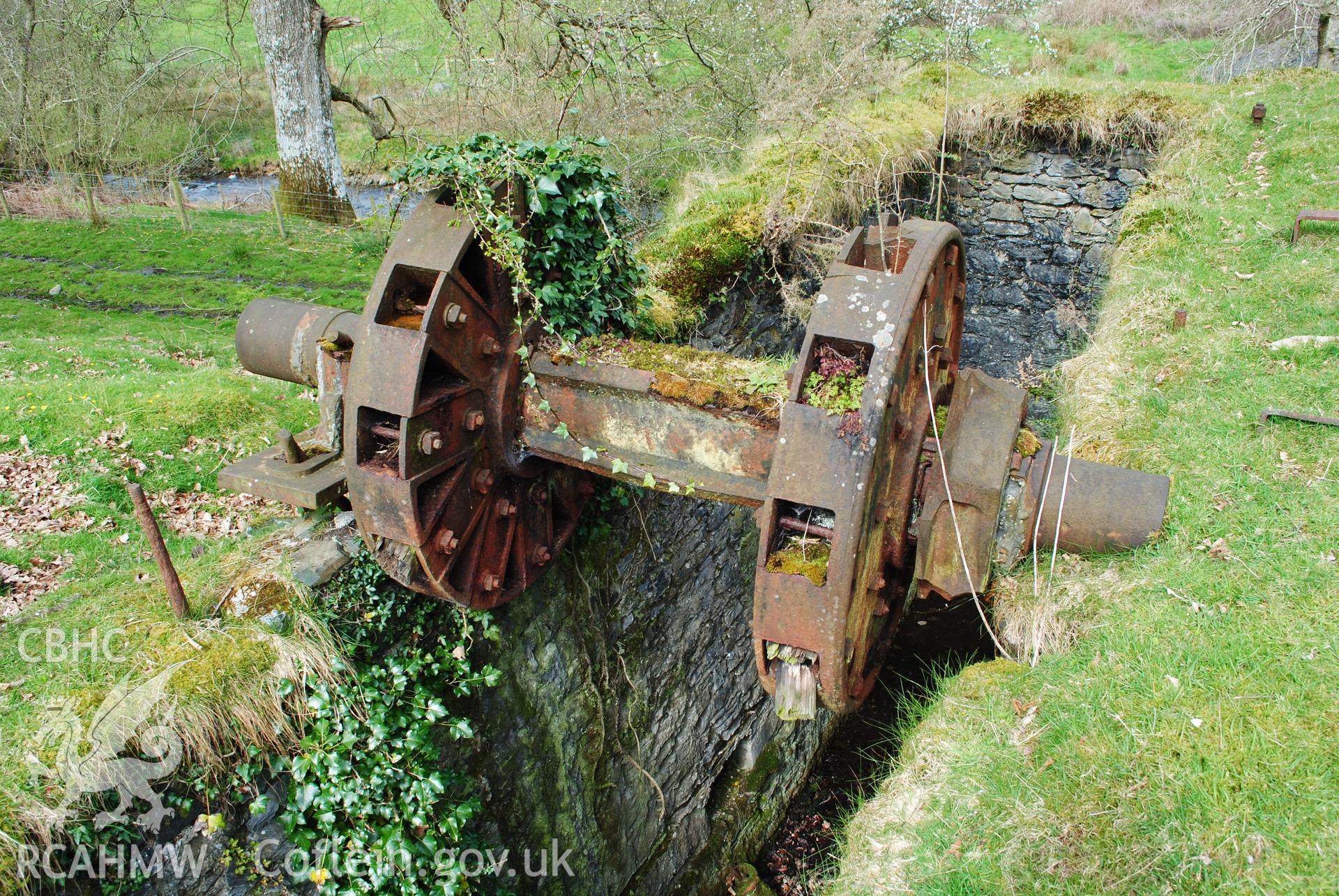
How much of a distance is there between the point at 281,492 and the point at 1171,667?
3.97 meters

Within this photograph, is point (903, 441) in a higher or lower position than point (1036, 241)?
lower

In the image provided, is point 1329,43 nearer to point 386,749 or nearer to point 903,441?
point 903,441

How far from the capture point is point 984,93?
399 inches

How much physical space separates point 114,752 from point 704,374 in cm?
286

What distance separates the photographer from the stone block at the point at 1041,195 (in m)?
9.80

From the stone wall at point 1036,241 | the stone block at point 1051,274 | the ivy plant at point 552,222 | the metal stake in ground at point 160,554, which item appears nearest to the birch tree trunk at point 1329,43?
the stone wall at point 1036,241

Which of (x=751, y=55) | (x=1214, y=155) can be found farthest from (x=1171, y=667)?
(x=751, y=55)

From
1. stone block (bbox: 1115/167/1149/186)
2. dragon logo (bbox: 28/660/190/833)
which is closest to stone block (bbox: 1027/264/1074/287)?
stone block (bbox: 1115/167/1149/186)

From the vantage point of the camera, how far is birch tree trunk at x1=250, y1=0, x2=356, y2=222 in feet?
34.6

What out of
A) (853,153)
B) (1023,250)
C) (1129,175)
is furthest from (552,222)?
(1129,175)

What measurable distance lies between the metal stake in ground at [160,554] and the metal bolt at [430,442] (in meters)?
1.34

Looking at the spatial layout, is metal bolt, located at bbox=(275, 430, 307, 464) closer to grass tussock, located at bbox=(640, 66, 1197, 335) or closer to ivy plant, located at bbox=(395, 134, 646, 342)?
ivy plant, located at bbox=(395, 134, 646, 342)

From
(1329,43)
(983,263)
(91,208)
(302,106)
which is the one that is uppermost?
(1329,43)

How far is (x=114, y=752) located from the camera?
122 inches
